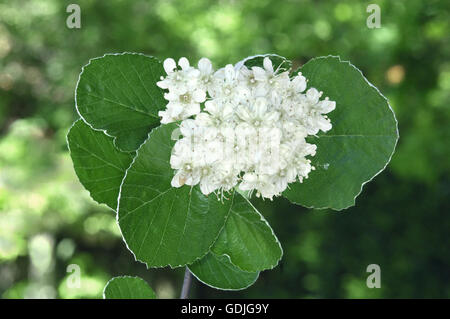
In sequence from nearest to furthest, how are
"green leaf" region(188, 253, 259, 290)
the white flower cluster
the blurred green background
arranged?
the white flower cluster < "green leaf" region(188, 253, 259, 290) < the blurred green background

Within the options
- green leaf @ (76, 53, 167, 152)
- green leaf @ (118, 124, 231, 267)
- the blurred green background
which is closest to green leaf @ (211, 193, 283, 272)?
green leaf @ (118, 124, 231, 267)

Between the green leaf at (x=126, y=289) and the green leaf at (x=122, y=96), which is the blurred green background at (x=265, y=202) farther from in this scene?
the green leaf at (x=122, y=96)

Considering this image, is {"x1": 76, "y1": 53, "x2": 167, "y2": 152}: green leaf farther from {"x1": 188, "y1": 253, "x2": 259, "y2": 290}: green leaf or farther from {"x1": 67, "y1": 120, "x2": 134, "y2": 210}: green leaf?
{"x1": 188, "y1": 253, "x2": 259, "y2": 290}: green leaf

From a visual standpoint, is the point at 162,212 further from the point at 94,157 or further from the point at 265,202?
the point at 265,202

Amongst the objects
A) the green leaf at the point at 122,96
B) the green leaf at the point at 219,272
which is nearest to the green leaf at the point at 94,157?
the green leaf at the point at 122,96

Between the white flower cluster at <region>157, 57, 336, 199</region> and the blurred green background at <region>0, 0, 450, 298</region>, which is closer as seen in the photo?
the white flower cluster at <region>157, 57, 336, 199</region>

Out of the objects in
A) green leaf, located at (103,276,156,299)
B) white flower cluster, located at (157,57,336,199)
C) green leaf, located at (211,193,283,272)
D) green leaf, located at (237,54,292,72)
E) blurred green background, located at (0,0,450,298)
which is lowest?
green leaf, located at (103,276,156,299)
